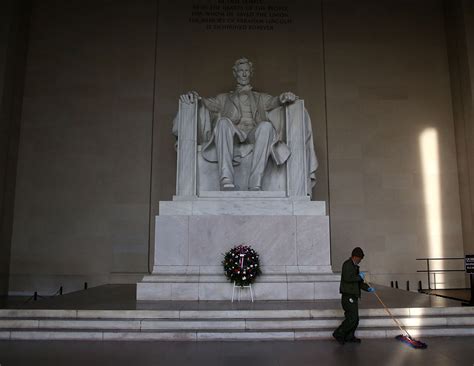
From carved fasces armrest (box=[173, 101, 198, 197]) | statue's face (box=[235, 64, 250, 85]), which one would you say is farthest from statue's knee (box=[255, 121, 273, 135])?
statue's face (box=[235, 64, 250, 85])

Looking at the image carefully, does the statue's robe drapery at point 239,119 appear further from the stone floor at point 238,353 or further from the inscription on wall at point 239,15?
the stone floor at point 238,353

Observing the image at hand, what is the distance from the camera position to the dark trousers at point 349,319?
4.44 m

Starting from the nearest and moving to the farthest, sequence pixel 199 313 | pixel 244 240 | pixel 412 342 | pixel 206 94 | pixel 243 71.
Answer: pixel 412 342 → pixel 199 313 → pixel 244 240 → pixel 243 71 → pixel 206 94

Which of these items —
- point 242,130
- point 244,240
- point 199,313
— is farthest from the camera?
point 242,130

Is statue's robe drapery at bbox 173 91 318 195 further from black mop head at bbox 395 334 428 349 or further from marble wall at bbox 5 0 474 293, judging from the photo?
black mop head at bbox 395 334 428 349

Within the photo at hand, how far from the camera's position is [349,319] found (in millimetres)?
4438

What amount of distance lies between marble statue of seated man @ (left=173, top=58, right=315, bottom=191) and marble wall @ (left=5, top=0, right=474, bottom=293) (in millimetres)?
2038

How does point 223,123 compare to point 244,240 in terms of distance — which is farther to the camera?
point 223,123

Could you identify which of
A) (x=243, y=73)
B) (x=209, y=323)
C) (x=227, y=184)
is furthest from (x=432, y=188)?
(x=209, y=323)

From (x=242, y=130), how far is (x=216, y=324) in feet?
12.2

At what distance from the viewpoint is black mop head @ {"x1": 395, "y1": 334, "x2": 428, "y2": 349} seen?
14.0 feet

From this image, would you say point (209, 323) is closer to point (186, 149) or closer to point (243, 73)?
point (186, 149)

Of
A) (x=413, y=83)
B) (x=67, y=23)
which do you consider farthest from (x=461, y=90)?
(x=67, y=23)

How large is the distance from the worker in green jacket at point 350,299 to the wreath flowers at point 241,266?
174 cm
